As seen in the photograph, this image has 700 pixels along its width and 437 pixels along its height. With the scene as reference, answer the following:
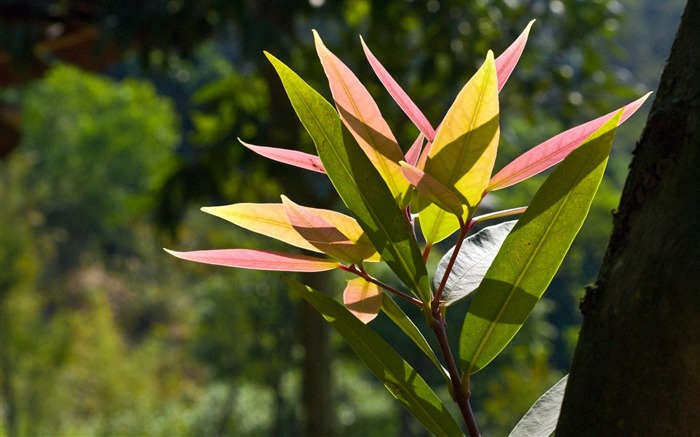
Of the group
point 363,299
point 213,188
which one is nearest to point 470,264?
point 363,299

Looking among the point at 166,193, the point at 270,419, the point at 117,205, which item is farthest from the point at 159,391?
the point at 117,205

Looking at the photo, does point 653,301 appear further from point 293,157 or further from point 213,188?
point 213,188

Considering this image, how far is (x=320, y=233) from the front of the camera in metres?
0.37

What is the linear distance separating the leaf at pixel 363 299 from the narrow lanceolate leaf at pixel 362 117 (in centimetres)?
4

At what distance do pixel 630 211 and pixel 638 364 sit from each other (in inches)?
1.9

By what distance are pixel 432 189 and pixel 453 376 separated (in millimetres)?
75

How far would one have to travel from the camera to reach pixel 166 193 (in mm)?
3414

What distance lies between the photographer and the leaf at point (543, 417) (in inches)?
14.4

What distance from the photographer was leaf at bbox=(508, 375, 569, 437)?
1.20 feet

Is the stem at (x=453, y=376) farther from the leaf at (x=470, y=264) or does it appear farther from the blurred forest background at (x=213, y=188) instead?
the blurred forest background at (x=213, y=188)

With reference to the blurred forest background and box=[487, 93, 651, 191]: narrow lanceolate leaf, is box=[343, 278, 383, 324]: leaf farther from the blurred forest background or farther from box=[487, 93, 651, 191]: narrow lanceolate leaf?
the blurred forest background

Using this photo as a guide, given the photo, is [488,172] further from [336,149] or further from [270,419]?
[270,419]

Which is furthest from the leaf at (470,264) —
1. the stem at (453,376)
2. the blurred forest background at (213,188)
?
the blurred forest background at (213,188)

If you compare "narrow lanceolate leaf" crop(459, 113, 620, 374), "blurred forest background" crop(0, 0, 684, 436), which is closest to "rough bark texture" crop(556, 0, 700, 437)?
"narrow lanceolate leaf" crop(459, 113, 620, 374)
